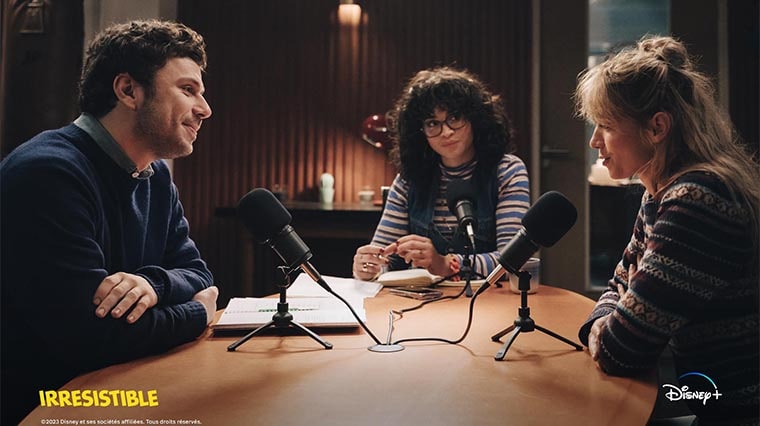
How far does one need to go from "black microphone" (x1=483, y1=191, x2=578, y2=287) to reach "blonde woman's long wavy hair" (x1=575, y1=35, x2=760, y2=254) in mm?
185

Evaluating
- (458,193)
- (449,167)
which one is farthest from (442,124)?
(458,193)

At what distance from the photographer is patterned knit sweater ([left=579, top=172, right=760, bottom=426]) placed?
0.97 m

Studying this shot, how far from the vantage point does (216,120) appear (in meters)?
4.09

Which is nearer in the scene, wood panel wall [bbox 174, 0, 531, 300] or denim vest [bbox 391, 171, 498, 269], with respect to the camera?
denim vest [bbox 391, 171, 498, 269]

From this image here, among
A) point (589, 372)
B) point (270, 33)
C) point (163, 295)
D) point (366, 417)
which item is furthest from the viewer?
point (270, 33)

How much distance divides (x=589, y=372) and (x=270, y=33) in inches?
138

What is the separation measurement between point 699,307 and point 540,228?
0.93ft

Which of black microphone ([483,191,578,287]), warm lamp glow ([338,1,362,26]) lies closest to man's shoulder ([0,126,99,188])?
black microphone ([483,191,578,287])

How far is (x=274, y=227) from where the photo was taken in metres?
1.13

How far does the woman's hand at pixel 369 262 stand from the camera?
1895 mm

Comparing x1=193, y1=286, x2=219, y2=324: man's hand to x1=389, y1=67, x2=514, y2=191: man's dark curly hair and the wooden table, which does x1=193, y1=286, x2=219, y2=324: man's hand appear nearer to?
the wooden table

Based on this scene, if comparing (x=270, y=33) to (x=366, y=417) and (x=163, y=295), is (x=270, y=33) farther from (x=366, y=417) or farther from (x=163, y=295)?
(x=366, y=417)

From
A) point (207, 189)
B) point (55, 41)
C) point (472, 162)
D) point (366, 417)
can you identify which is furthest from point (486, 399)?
point (207, 189)

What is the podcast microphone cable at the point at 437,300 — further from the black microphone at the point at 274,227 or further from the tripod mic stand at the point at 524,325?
the black microphone at the point at 274,227
